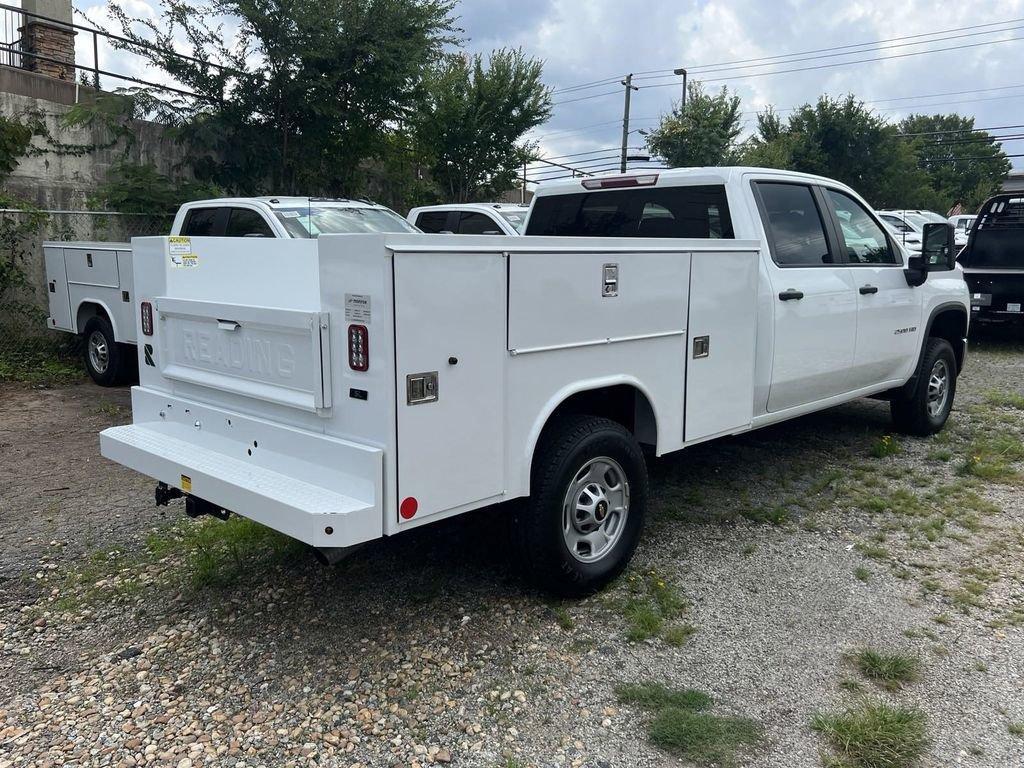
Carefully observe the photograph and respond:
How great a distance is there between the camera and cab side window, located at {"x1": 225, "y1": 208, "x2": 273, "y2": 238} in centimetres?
842

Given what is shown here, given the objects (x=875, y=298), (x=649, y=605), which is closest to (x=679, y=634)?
(x=649, y=605)

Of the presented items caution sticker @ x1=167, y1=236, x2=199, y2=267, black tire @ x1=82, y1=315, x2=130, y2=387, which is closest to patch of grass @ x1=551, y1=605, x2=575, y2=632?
caution sticker @ x1=167, y1=236, x2=199, y2=267

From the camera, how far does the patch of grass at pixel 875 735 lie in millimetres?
2949

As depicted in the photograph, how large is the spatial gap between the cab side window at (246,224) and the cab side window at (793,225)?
4.96 meters

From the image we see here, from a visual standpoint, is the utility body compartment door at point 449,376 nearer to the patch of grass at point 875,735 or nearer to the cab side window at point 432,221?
the patch of grass at point 875,735

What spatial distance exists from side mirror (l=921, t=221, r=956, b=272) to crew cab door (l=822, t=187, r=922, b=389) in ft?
0.64

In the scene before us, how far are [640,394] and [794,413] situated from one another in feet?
5.52

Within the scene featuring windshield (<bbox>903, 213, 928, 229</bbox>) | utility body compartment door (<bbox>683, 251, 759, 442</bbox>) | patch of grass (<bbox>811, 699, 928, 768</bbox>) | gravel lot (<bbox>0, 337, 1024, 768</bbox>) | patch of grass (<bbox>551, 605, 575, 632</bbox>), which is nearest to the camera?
patch of grass (<bbox>811, 699, 928, 768</bbox>)

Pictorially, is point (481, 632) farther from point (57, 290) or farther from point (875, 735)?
point (57, 290)

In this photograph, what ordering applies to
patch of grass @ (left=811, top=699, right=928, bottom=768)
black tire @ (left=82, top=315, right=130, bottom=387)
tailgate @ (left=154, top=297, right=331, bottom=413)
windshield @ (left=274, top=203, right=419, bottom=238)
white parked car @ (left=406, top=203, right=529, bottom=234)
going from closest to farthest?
patch of grass @ (left=811, top=699, right=928, bottom=768) → tailgate @ (left=154, top=297, right=331, bottom=413) → windshield @ (left=274, top=203, right=419, bottom=238) → black tire @ (left=82, top=315, right=130, bottom=387) → white parked car @ (left=406, top=203, right=529, bottom=234)

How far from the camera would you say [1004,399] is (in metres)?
8.56

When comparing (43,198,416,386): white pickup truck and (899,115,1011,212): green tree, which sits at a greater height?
(899,115,1011,212): green tree

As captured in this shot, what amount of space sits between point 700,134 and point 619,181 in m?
21.6

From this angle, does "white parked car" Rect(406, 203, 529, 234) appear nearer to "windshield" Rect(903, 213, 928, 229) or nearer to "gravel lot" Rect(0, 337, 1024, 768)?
"gravel lot" Rect(0, 337, 1024, 768)
